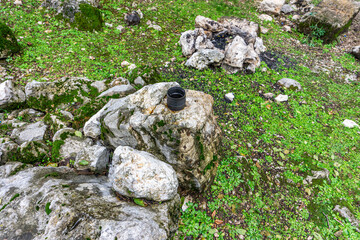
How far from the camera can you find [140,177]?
3.34 meters

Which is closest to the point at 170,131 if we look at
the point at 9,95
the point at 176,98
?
the point at 176,98

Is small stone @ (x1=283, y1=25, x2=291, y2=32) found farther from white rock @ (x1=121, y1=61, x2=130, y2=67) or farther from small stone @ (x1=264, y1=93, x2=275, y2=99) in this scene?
white rock @ (x1=121, y1=61, x2=130, y2=67)

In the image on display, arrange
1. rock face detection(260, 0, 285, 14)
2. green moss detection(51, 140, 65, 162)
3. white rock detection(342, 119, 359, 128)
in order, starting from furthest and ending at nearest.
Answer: rock face detection(260, 0, 285, 14) < white rock detection(342, 119, 359, 128) < green moss detection(51, 140, 65, 162)

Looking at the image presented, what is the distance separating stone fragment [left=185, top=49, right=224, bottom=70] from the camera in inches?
298

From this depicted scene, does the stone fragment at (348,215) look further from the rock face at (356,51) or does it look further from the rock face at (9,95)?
the rock face at (9,95)

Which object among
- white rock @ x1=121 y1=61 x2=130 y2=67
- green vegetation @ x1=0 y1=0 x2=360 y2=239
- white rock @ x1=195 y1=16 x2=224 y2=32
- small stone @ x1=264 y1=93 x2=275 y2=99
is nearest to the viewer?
green vegetation @ x1=0 y1=0 x2=360 y2=239

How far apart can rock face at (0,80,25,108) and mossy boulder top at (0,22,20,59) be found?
211 cm

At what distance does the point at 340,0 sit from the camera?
10258 millimetres

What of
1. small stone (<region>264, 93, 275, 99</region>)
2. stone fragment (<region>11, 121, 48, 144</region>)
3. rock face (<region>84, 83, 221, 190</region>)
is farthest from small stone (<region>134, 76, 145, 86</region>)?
small stone (<region>264, 93, 275, 99</region>)

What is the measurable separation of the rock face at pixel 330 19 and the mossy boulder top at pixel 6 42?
1273 centimetres

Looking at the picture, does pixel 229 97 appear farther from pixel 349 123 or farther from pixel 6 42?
pixel 6 42

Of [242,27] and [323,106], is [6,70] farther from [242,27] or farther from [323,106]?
[323,106]

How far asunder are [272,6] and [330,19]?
3089mm

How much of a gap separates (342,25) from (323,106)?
18.3 ft
